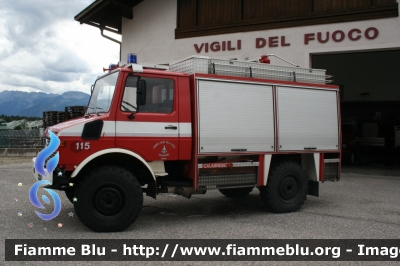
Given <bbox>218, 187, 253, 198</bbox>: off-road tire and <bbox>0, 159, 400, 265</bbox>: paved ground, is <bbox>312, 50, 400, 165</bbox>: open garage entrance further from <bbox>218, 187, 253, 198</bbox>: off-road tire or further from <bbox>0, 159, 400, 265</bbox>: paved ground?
<bbox>218, 187, 253, 198</bbox>: off-road tire

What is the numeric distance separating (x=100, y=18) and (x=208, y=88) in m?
12.5

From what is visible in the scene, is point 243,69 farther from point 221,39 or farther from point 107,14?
point 107,14

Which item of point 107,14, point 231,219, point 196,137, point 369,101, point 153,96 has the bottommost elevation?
point 231,219

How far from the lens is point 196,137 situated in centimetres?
720

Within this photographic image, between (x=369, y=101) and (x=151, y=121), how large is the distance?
67.2 feet

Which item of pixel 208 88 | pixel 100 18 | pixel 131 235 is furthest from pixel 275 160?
pixel 100 18

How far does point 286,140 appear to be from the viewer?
26.8ft

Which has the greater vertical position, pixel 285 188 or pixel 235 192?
pixel 285 188

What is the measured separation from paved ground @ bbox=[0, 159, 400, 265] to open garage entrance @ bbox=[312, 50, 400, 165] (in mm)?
10204

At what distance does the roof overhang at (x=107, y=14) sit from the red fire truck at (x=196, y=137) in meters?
10.5

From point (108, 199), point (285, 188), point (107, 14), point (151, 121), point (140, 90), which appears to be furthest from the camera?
point (107, 14)

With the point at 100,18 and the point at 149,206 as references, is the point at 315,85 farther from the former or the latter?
the point at 100,18

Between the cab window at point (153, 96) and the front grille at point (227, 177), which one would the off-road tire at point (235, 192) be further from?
the cab window at point (153, 96)

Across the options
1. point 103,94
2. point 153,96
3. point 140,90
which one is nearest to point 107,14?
point 103,94
